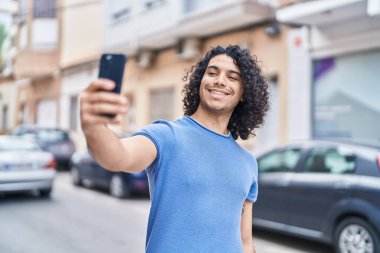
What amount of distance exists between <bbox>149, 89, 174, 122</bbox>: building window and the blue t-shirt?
47.4ft

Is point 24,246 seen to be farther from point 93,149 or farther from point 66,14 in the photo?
point 66,14

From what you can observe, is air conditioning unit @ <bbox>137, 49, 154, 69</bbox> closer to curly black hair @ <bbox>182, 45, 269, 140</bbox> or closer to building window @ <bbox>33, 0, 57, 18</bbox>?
building window @ <bbox>33, 0, 57, 18</bbox>

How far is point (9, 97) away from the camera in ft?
108

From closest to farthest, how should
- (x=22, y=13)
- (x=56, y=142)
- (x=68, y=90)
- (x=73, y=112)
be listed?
(x=56, y=142), (x=73, y=112), (x=68, y=90), (x=22, y=13)

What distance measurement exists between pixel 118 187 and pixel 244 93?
8658 millimetres

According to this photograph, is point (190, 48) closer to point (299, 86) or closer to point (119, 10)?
point (299, 86)

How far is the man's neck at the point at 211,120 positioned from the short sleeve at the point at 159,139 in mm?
227

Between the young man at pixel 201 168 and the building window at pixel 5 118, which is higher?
the young man at pixel 201 168

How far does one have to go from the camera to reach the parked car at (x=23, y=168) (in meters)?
9.77

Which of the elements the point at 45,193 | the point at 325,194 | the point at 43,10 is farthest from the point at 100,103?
the point at 43,10

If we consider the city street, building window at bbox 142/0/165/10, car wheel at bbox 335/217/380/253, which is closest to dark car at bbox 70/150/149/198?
the city street

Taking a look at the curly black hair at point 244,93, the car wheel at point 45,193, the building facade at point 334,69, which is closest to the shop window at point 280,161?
the building facade at point 334,69

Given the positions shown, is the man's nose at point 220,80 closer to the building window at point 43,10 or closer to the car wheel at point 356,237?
the car wheel at point 356,237

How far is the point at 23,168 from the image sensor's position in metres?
9.99
